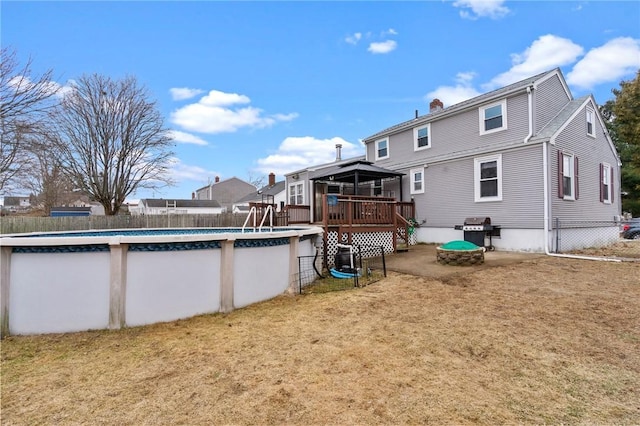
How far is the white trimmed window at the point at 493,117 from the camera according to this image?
11.2 m

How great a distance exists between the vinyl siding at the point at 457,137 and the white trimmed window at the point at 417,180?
306 millimetres

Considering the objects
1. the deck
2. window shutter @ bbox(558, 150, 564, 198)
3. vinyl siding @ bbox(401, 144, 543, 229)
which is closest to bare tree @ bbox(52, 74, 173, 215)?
the deck

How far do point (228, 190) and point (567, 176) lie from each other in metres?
41.1

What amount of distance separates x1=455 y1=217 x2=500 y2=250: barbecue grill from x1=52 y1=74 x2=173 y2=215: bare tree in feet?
66.7

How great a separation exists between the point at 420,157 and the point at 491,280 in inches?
335

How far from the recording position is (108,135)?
19.6 meters

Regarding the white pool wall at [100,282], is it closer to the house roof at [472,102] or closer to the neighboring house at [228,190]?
the house roof at [472,102]

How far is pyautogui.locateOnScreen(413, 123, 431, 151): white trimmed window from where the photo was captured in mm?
13781

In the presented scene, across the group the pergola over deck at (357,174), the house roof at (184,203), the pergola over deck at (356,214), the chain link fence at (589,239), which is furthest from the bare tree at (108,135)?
the chain link fence at (589,239)

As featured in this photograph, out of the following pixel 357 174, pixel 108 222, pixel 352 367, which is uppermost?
pixel 357 174

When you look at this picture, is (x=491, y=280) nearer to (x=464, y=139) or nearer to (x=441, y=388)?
(x=441, y=388)

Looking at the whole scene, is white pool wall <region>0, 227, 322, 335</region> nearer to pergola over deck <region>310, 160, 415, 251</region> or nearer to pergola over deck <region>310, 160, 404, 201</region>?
A: pergola over deck <region>310, 160, 415, 251</region>

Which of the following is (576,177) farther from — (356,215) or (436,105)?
(356,215)

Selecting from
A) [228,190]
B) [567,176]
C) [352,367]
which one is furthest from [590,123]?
[228,190]
